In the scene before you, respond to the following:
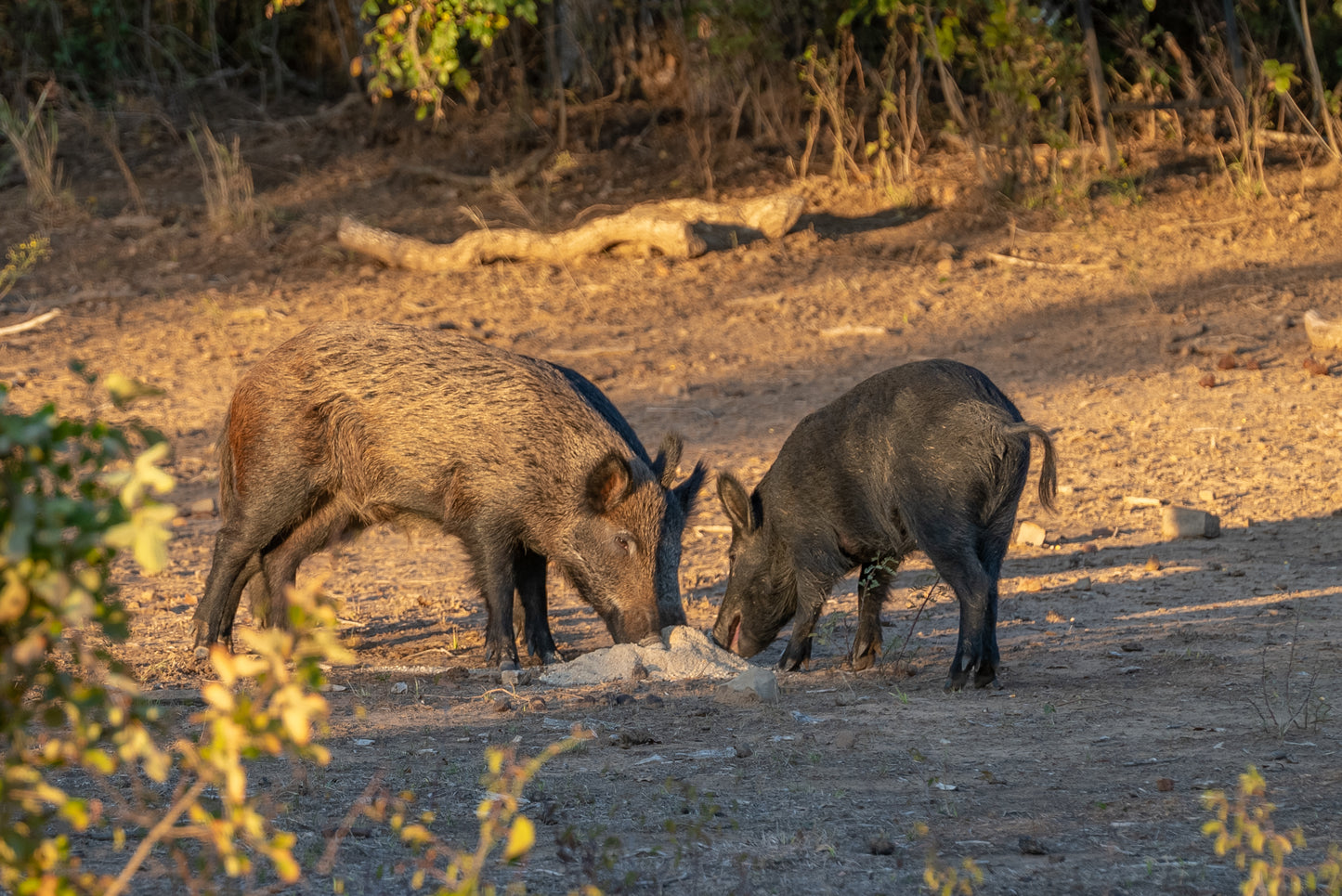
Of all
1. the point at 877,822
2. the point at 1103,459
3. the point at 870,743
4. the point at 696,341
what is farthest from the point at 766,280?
the point at 877,822

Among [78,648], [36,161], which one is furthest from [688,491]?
[36,161]

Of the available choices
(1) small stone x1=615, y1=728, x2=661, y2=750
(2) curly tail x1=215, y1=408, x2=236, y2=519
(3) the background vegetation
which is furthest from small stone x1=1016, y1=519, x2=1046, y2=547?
(3) the background vegetation

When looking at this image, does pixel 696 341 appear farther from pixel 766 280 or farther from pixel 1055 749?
pixel 1055 749

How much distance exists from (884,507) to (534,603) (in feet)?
5.46

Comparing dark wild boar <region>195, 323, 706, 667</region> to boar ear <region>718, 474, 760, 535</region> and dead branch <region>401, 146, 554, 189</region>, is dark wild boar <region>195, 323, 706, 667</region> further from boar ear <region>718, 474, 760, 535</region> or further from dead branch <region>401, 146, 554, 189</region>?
dead branch <region>401, 146, 554, 189</region>

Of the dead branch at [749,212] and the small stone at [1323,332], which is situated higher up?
the dead branch at [749,212]

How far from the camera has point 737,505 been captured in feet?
20.7

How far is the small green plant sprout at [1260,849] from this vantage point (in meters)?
2.64

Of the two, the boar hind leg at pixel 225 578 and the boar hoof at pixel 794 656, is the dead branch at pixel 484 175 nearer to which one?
the boar hind leg at pixel 225 578

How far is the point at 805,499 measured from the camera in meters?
6.07

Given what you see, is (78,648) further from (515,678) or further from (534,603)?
(534,603)

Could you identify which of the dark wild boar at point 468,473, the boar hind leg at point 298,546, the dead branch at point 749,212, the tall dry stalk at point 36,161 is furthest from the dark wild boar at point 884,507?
the tall dry stalk at point 36,161

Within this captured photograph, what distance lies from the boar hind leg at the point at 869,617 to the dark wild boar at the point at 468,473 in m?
0.80

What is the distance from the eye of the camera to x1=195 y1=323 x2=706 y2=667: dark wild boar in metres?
6.01
